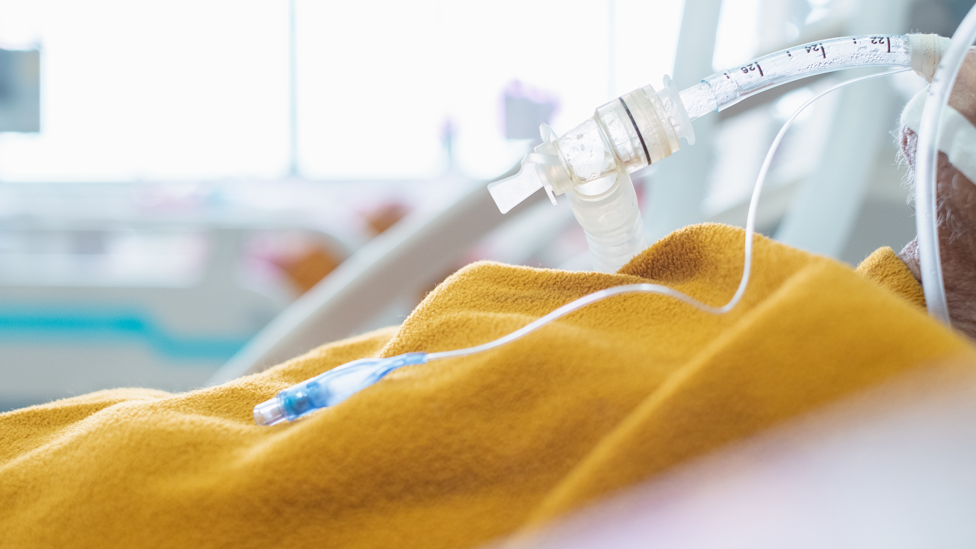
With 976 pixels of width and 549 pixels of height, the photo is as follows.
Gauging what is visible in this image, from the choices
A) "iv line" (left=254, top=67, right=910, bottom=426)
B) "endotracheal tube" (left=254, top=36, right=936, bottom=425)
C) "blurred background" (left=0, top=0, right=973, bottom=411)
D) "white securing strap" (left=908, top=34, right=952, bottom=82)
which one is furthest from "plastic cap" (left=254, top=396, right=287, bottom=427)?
"blurred background" (left=0, top=0, right=973, bottom=411)

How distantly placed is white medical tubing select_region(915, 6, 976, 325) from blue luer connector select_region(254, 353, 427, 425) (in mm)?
295

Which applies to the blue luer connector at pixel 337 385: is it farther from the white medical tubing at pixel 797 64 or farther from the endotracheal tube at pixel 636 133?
the white medical tubing at pixel 797 64

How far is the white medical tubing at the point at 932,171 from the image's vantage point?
0.34 metres

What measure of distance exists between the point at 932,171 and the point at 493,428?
285 millimetres

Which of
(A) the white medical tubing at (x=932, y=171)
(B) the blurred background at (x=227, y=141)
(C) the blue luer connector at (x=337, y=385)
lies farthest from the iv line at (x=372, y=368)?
(B) the blurred background at (x=227, y=141)

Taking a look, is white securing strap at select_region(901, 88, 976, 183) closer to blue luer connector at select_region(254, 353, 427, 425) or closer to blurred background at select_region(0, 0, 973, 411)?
blue luer connector at select_region(254, 353, 427, 425)

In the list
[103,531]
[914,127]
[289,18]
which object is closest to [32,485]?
[103,531]

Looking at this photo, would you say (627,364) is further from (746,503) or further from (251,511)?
(251,511)

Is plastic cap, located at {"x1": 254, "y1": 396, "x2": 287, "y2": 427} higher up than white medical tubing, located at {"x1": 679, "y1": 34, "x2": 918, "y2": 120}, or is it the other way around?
white medical tubing, located at {"x1": 679, "y1": 34, "x2": 918, "y2": 120}

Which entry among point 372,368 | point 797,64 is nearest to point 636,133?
point 797,64

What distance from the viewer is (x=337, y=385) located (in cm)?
34

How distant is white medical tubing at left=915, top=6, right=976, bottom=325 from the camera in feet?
1.12

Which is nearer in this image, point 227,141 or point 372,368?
point 372,368

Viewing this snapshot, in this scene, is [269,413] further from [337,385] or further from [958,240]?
[958,240]
